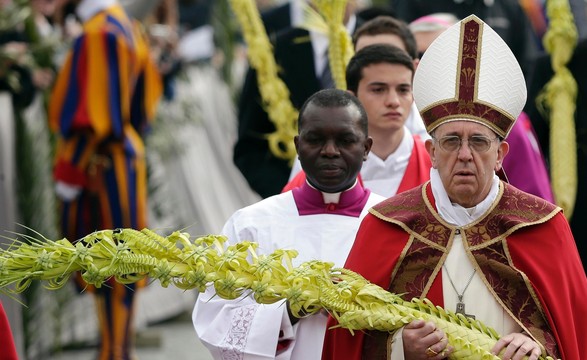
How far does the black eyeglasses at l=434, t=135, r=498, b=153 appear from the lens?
619cm

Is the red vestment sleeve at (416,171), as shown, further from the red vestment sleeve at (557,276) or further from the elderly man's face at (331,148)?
the red vestment sleeve at (557,276)

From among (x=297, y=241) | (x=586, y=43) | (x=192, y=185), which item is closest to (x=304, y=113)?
(x=297, y=241)

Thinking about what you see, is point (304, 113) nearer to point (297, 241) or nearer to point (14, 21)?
point (297, 241)

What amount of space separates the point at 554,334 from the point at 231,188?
980 centimetres

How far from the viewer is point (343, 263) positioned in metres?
7.01

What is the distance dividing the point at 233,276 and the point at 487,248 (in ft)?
2.71

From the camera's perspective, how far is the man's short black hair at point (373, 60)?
313 inches

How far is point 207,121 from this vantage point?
15633 mm

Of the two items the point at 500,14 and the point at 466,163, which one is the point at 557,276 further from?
the point at 500,14

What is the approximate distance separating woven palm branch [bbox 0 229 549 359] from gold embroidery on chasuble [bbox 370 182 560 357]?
0.52 ft

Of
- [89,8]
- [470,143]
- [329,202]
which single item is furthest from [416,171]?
[89,8]

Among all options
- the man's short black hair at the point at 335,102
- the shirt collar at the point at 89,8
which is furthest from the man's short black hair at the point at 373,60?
the shirt collar at the point at 89,8

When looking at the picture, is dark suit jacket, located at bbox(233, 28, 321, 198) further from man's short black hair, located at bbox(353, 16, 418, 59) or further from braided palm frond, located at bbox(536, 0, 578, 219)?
braided palm frond, located at bbox(536, 0, 578, 219)

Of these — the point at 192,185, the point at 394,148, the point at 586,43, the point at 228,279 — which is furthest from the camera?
the point at 192,185
